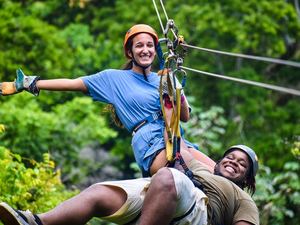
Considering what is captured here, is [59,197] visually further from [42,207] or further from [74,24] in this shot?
[74,24]

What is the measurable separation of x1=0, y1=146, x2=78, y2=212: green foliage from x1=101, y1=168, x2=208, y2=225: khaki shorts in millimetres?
2160

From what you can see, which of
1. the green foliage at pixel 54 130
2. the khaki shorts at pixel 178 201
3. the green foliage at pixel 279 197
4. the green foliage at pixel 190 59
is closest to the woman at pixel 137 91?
the khaki shorts at pixel 178 201

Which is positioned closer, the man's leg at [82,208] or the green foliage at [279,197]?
the man's leg at [82,208]

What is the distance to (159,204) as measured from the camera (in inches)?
270

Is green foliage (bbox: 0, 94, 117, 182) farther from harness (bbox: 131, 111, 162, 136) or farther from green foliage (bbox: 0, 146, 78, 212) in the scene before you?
harness (bbox: 131, 111, 162, 136)

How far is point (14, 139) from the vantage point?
43.7 ft

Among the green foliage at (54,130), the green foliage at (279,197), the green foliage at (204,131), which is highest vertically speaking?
the green foliage at (54,130)

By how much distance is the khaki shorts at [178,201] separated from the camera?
274 inches

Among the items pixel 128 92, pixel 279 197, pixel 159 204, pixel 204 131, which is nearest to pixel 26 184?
pixel 128 92

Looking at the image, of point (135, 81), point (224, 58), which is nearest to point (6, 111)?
point (135, 81)

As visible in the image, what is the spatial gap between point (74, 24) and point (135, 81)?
13957 mm

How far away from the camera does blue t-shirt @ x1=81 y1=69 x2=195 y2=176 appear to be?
7695 millimetres

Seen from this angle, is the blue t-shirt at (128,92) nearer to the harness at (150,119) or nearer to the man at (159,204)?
the harness at (150,119)

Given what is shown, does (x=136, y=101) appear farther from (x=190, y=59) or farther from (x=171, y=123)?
(x=190, y=59)
